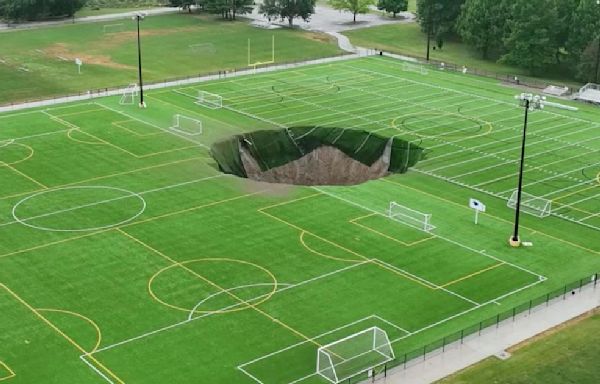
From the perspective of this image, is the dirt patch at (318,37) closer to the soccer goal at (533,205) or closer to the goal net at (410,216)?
the soccer goal at (533,205)

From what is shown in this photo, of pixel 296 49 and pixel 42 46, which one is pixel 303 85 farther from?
pixel 42 46

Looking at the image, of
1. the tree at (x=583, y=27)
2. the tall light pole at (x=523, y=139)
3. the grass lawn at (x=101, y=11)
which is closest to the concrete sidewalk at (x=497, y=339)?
the tall light pole at (x=523, y=139)

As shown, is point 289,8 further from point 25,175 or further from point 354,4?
point 25,175

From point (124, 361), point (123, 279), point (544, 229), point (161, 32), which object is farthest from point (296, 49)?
point (124, 361)

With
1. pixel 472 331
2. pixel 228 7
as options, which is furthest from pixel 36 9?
pixel 472 331

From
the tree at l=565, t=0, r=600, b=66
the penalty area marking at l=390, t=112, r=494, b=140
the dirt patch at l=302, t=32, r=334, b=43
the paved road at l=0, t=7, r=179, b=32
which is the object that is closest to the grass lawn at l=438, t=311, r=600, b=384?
the penalty area marking at l=390, t=112, r=494, b=140

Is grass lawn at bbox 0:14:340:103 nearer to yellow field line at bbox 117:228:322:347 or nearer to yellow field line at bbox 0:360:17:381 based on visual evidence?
yellow field line at bbox 117:228:322:347
